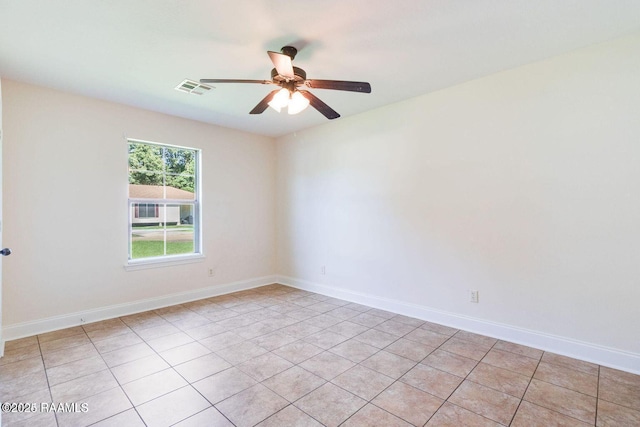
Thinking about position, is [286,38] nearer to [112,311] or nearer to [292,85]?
[292,85]

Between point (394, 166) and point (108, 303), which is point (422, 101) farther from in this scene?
point (108, 303)

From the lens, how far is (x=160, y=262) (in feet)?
13.4

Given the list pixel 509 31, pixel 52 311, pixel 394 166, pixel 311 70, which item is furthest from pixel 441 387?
pixel 52 311

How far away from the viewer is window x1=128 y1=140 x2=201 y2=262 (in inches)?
154

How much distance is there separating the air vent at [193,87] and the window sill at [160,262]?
2189 millimetres

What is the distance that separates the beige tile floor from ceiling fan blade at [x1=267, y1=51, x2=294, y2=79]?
7.47 feet

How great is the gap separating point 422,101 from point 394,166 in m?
0.80

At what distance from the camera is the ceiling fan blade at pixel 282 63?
201 cm

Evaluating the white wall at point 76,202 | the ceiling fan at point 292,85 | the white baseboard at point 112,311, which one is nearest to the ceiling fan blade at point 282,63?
the ceiling fan at point 292,85

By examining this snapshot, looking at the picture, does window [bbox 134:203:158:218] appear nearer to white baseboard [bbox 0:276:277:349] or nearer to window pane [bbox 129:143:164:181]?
window pane [bbox 129:143:164:181]

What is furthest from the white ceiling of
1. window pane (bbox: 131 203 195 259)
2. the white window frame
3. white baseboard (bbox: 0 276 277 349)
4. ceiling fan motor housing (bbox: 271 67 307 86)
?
white baseboard (bbox: 0 276 277 349)

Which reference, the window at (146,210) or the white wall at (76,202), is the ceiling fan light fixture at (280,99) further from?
the window at (146,210)

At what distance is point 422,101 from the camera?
11.5 ft

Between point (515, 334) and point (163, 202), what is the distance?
4.38 metres
